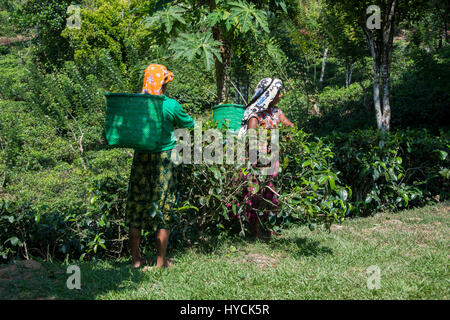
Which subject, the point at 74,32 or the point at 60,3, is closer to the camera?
the point at 74,32

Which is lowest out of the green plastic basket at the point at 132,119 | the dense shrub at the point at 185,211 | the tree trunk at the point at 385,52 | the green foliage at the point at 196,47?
the dense shrub at the point at 185,211

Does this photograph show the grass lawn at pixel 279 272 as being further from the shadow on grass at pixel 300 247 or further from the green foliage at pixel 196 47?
the green foliage at pixel 196 47

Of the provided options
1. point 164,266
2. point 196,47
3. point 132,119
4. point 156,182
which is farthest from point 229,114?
point 164,266

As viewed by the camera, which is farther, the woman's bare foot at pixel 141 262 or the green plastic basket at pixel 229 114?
the green plastic basket at pixel 229 114

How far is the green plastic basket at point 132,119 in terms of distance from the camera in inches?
111

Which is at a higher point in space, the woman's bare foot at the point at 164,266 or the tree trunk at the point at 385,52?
the tree trunk at the point at 385,52

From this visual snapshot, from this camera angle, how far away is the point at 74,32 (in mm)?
16469

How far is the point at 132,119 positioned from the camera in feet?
9.30

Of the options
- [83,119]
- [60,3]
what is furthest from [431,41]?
[60,3]

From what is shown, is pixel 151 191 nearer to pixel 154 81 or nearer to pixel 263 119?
pixel 154 81

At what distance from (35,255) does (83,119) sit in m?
11.3

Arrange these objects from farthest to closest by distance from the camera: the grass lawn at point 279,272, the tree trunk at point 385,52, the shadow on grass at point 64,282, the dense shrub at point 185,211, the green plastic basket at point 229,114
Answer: the tree trunk at point 385,52, the green plastic basket at point 229,114, the dense shrub at point 185,211, the grass lawn at point 279,272, the shadow on grass at point 64,282

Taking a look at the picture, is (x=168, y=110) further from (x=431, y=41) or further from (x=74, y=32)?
(x=431, y=41)

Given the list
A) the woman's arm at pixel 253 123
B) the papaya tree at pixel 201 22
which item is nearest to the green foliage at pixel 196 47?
the papaya tree at pixel 201 22
